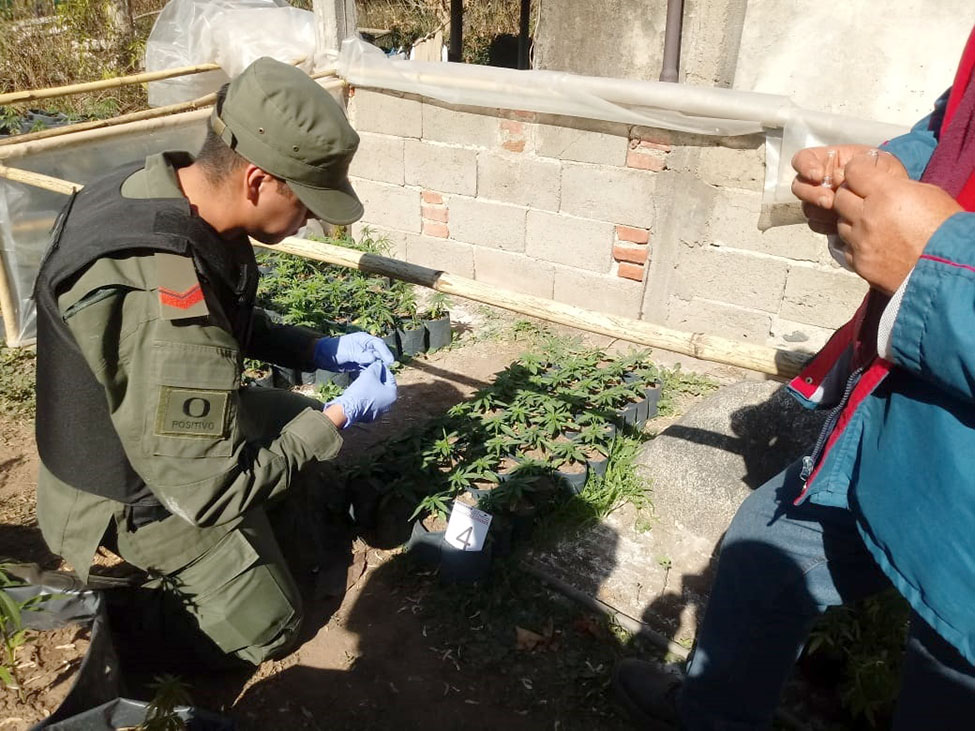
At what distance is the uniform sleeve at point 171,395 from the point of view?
184 cm

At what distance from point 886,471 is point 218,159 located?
1.77 m

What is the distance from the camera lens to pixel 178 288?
6.03ft

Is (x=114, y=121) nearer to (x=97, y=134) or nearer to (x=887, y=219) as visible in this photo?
(x=97, y=134)

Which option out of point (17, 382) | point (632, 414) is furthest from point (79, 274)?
point (17, 382)

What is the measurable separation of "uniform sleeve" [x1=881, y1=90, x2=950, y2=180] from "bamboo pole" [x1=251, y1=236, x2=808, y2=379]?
76 cm

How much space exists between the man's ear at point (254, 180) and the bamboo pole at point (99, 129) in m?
1.84

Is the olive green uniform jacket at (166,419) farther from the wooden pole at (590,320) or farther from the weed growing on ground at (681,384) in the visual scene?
the weed growing on ground at (681,384)

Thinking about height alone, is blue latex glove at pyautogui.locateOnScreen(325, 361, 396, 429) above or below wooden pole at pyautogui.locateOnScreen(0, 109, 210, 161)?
below

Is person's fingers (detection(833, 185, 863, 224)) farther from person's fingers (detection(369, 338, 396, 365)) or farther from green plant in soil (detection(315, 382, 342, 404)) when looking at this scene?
green plant in soil (detection(315, 382, 342, 404))

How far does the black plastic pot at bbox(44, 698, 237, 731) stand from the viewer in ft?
5.78

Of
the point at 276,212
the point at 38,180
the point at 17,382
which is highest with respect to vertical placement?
the point at 276,212

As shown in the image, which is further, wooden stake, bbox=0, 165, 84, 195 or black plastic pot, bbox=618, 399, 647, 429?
wooden stake, bbox=0, 165, 84, 195

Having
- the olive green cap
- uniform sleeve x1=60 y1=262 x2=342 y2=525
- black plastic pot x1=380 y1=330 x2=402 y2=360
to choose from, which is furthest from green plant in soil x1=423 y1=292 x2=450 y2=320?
uniform sleeve x1=60 y1=262 x2=342 y2=525

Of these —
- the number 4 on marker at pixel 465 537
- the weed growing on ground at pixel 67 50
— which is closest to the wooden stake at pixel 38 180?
the number 4 on marker at pixel 465 537
